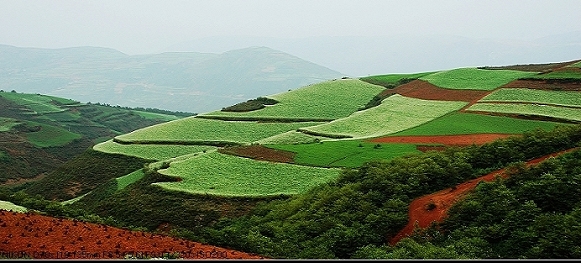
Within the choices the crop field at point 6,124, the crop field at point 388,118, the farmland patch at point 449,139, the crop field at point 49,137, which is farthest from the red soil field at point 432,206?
the crop field at point 6,124

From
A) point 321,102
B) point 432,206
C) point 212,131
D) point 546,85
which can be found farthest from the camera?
point 321,102

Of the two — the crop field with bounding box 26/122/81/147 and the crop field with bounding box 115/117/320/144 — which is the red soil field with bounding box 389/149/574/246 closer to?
the crop field with bounding box 115/117/320/144

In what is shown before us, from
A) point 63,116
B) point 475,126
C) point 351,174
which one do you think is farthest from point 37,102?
point 351,174

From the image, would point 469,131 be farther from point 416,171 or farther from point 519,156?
point 416,171

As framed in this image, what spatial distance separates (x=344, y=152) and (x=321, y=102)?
41.1m

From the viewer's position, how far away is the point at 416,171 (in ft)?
105

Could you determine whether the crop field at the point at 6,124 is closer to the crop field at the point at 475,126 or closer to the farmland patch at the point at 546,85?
the crop field at the point at 475,126

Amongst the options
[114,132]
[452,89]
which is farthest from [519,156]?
[114,132]

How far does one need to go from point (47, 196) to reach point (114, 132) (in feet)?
356

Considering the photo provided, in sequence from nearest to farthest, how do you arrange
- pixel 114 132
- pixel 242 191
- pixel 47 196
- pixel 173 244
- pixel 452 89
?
pixel 173 244 → pixel 242 191 → pixel 47 196 → pixel 452 89 → pixel 114 132

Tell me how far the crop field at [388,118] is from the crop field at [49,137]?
272 feet

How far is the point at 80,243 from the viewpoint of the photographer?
19.8 m

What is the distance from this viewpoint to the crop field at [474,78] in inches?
3130

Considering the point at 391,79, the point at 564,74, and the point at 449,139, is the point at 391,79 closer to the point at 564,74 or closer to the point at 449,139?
the point at 564,74
